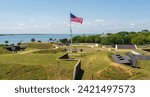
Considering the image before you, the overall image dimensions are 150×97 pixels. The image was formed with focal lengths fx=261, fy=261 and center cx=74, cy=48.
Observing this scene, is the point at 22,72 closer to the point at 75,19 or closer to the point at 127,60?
the point at 127,60

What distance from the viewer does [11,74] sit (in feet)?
68.5

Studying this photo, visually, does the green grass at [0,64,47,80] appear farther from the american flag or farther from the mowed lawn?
the american flag

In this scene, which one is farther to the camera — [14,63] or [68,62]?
[68,62]

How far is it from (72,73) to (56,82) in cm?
A: 1430

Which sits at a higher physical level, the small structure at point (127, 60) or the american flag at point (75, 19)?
the american flag at point (75, 19)

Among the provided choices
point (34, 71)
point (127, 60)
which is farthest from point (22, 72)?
point (127, 60)

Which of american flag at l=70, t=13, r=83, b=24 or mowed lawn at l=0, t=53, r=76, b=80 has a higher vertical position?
american flag at l=70, t=13, r=83, b=24

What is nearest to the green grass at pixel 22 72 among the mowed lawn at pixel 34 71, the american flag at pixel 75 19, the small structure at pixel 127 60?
the mowed lawn at pixel 34 71

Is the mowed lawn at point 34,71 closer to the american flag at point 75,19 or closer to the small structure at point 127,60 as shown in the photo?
the small structure at point 127,60

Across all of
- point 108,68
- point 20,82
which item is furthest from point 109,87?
point 108,68

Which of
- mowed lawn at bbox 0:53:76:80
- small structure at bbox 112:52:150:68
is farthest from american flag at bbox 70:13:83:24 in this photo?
mowed lawn at bbox 0:53:76:80

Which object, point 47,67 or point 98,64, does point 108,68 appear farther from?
point 47,67

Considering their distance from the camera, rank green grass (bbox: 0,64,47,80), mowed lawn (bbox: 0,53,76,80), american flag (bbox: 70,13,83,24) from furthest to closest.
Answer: american flag (bbox: 70,13,83,24) < mowed lawn (bbox: 0,53,76,80) < green grass (bbox: 0,64,47,80)

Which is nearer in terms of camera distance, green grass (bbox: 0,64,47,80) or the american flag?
green grass (bbox: 0,64,47,80)
